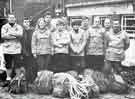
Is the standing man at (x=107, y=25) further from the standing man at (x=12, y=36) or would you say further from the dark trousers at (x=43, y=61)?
the standing man at (x=12, y=36)

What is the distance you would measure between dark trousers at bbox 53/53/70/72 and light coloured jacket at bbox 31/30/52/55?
0.55ft

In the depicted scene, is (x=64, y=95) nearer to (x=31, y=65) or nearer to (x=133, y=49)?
(x=31, y=65)

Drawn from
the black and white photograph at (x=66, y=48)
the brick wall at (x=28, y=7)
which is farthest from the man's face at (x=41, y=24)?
the brick wall at (x=28, y=7)

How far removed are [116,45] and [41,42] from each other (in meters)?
1.25

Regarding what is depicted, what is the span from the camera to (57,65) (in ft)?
15.9

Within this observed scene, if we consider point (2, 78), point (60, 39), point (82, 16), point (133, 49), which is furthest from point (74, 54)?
point (2, 78)

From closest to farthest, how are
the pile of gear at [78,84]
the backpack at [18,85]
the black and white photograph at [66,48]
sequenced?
the pile of gear at [78,84]
the black and white photograph at [66,48]
the backpack at [18,85]

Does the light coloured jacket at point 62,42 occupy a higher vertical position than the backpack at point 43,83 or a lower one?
higher

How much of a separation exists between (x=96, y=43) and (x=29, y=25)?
1.21 metres

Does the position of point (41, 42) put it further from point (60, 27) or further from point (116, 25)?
point (116, 25)

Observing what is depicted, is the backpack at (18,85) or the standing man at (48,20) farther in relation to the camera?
the standing man at (48,20)

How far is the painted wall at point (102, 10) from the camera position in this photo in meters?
4.38

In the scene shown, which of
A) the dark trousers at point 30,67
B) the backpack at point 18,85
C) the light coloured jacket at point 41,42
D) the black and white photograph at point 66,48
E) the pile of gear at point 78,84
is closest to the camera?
the pile of gear at point 78,84

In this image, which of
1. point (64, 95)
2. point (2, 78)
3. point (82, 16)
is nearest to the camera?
point (64, 95)
